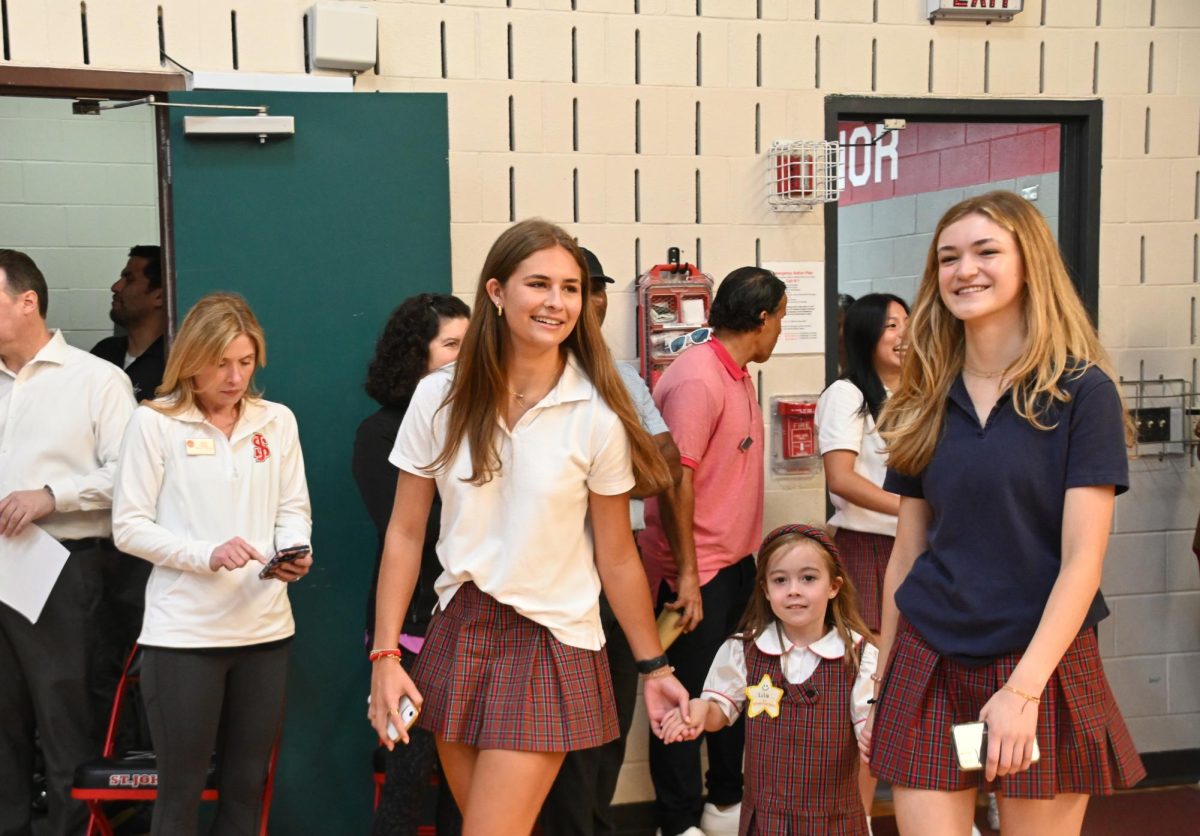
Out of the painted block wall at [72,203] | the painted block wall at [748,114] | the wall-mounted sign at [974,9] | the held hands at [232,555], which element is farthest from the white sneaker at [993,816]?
the painted block wall at [72,203]

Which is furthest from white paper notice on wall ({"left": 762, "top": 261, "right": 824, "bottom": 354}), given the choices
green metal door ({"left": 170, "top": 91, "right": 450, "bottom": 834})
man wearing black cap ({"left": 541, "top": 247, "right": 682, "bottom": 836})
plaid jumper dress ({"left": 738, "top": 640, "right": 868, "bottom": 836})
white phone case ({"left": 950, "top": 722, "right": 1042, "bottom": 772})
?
white phone case ({"left": 950, "top": 722, "right": 1042, "bottom": 772})

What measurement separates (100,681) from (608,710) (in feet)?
6.52

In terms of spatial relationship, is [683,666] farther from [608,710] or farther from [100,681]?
[100,681]

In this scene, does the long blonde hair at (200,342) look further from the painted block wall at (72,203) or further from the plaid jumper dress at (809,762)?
the painted block wall at (72,203)

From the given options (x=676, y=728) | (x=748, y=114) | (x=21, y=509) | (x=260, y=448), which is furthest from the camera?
(x=748, y=114)

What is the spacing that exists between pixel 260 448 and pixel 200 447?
5.9 inches

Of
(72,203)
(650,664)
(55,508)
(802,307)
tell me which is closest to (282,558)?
(55,508)

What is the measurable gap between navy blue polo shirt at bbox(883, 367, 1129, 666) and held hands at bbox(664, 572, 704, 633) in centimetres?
126

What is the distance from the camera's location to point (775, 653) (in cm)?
290

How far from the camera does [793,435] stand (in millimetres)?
A: 4027

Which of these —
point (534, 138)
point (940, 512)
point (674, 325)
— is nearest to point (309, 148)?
point (534, 138)

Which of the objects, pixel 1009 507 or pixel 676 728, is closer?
pixel 1009 507

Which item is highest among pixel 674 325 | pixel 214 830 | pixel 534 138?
pixel 534 138

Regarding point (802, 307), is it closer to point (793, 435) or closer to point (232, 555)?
point (793, 435)
